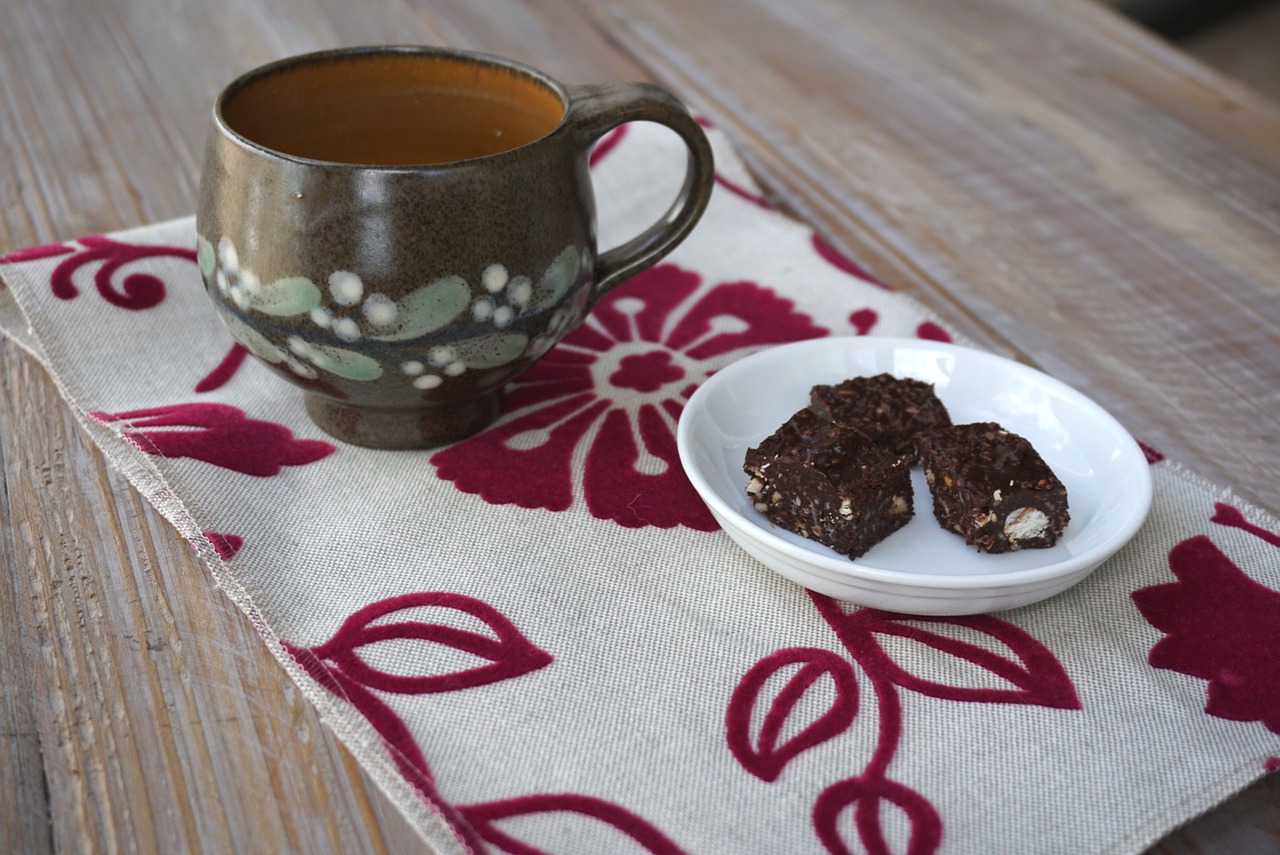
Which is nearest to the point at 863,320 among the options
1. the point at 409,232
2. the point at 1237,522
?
the point at 1237,522

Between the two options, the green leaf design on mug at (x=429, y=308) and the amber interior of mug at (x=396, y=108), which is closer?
the green leaf design on mug at (x=429, y=308)

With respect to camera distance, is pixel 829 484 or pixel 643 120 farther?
pixel 643 120

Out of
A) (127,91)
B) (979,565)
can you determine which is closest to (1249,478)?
(979,565)

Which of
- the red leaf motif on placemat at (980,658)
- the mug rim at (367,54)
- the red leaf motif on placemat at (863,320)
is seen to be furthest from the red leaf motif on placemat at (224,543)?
the red leaf motif on placemat at (863,320)

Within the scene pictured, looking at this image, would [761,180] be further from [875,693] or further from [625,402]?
[875,693]

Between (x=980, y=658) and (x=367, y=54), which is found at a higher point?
(x=367, y=54)

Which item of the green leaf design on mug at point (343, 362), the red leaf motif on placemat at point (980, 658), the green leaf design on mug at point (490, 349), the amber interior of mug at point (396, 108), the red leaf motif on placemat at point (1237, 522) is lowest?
the red leaf motif on placemat at point (980, 658)

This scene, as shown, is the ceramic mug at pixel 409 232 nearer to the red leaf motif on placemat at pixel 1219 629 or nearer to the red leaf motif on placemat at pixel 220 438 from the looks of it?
the red leaf motif on placemat at pixel 220 438
